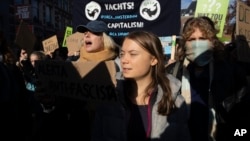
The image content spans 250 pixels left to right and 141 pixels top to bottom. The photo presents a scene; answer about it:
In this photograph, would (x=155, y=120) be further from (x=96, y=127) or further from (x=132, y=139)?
(x=96, y=127)

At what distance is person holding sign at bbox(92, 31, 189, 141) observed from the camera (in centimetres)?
261

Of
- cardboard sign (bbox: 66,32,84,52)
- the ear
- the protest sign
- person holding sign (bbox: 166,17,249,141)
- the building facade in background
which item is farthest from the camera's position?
the building facade in background

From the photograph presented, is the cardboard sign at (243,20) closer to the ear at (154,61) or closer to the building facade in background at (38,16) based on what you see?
the ear at (154,61)

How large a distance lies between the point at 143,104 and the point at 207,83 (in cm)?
89

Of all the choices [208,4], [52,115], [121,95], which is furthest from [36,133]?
[208,4]

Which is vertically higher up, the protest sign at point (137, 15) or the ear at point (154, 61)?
the protest sign at point (137, 15)

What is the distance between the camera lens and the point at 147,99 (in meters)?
2.72

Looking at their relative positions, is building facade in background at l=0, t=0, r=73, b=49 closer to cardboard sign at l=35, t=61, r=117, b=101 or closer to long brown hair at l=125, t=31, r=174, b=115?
cardboard sign at l=35, t=61, r=117, b=101

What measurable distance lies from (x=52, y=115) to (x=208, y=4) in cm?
341

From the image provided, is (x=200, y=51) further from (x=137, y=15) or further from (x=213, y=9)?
(x=137, y=15)

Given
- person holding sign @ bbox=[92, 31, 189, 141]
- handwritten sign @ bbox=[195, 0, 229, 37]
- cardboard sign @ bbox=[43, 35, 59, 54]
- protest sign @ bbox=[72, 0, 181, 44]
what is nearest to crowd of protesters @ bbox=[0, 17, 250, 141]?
person holding sign @ bbox=[92, 31, 189, 141]

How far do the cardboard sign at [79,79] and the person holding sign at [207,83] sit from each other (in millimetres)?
716

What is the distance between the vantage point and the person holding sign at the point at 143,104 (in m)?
2.61

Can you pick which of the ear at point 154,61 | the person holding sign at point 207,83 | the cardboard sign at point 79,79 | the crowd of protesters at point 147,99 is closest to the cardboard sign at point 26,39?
the crowd of protesters at point 147,99
